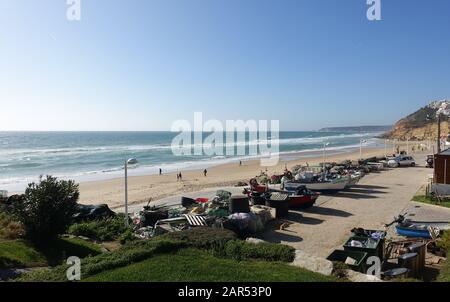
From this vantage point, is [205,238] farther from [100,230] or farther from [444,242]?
[444,242]

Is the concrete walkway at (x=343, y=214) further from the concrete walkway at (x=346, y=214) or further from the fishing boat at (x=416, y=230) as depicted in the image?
the fishing boat at (x=416, y=230)

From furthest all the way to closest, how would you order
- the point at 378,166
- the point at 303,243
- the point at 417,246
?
the point at 378,166
the point at 303,243
the point at 417,246

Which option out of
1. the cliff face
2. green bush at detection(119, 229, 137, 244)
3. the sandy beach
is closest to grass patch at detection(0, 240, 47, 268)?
green bush at detection(119, 229, 137, 244)

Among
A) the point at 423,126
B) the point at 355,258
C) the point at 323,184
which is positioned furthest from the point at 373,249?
the point at 423,126

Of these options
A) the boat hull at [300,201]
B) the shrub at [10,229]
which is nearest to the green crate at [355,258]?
the boat hull at [300,201]

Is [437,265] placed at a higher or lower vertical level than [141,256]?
lower
